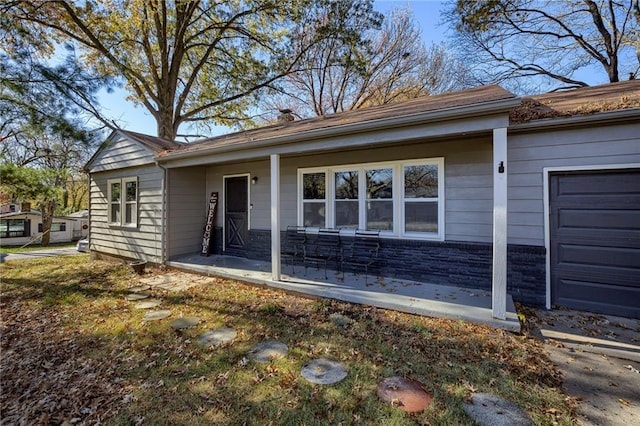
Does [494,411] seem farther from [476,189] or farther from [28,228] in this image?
[28,228]

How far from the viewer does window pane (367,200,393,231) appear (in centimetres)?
585

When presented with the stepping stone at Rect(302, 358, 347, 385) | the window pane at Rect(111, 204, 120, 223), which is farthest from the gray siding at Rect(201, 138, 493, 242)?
the window pane at Rect(111, 204, 120, 223)

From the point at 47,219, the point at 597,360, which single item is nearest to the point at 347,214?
the point at 597,360

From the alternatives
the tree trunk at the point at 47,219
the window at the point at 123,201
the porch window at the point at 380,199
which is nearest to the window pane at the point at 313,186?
the porch window at the point at 380,199

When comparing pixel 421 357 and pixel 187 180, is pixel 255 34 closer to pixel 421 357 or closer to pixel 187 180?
pixel 187 180

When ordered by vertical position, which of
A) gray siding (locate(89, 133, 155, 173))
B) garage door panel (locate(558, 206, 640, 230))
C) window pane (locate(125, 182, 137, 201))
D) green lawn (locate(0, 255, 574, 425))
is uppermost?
gray siding (locate(89, 133, 155, 173))

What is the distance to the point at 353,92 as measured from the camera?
15805mm

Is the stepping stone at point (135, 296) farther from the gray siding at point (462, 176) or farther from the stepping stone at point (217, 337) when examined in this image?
the gray siding at point (462, 176)

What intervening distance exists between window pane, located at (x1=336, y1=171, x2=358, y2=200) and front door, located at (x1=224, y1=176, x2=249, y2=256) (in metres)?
2.59

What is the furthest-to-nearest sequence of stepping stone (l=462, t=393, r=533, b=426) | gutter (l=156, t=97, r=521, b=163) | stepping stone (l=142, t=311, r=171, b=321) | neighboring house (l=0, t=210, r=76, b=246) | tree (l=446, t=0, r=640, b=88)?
1. neighboring house (l=0, t=210, r=76, b=246)
2. tree (l=446, t=0, r=640, b=88)
3. stepping stone (l=142, t=311, r=171, b=321)
4. gutter (l=156, t=97, r=521, b=163)
5. stepping stone (l=462, t=393, r=533, b=426)

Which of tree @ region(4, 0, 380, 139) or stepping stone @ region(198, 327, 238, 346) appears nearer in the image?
stepping stone @ region(198, 327, 238, 346)

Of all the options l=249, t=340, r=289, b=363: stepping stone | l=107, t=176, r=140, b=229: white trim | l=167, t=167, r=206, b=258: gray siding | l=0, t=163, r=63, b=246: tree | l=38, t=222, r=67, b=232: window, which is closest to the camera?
l=249, t=340, r=289, b=363: stepping stone

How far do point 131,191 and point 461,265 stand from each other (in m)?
8.57

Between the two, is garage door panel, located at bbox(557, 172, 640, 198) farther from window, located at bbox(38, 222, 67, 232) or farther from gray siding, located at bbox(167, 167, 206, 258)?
window, located at bbox(38, 222, 67, 232)
